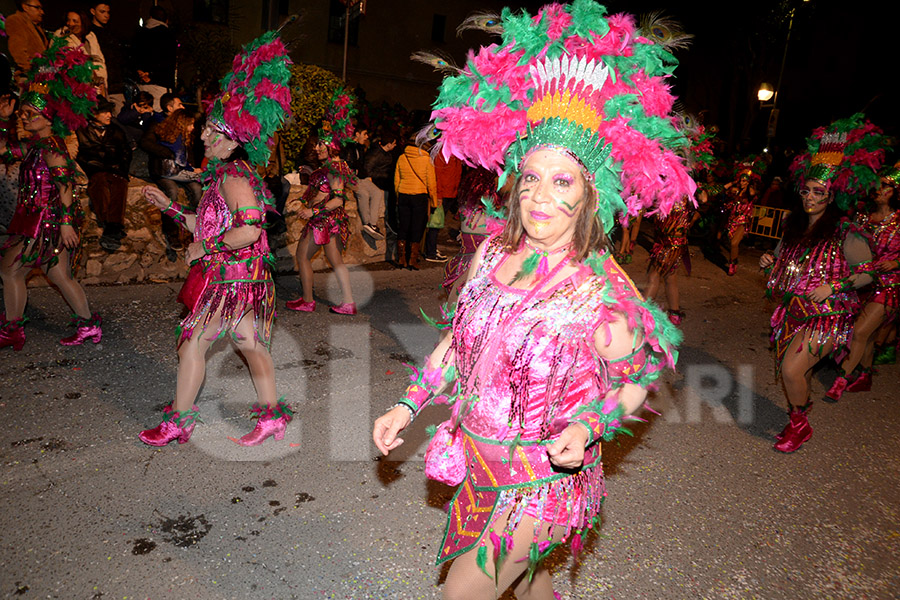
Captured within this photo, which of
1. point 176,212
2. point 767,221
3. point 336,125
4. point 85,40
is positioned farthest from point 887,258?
point 85,40

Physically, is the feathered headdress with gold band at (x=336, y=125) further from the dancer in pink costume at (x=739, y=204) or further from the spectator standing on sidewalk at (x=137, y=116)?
the dancer in pink costume at (x=739, y=204)

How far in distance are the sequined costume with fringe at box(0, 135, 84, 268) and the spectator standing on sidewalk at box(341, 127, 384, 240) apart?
5353 mm

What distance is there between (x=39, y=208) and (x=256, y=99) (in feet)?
8.46

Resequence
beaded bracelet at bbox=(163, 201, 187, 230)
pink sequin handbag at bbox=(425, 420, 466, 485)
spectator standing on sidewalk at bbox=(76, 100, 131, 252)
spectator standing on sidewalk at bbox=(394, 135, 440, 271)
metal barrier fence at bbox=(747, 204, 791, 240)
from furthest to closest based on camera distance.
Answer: metal barrier fence at bbox=(747, 204, 791, 240) → spectator standing on sidewalk at bbox=(394, 135, 440, 271) → spectator standing on sidewalk at bbox=(76, 100, 131, 252) → beaded bracelet at bbox=(163, 201, 187, 230) → pink sequin handbag at bbox=(425, 420, 466, 485)

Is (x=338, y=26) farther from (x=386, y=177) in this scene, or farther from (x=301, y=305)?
(x=301, y=305)

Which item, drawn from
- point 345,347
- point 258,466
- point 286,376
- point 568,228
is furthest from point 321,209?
point 568,228

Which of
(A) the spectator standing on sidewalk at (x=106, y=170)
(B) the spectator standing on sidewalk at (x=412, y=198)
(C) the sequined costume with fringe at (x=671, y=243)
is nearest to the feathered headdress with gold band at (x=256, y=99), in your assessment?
(A) the spectator standing on sidewalk at (x=106, y=170)

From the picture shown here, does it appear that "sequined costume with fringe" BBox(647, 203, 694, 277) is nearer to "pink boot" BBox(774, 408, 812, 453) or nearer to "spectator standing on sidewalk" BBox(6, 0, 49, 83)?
"pink boot" BBox(774, 408, 812, 453)

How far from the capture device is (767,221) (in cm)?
1527

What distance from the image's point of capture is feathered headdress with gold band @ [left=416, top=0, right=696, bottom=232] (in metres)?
2.09

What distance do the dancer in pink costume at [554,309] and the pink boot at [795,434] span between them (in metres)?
3.31

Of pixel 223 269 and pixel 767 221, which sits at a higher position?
pixel 767 221

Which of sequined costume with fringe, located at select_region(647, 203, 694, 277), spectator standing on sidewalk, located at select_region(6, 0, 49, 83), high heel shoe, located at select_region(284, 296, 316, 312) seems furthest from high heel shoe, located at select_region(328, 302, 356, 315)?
spectator standing on sidewalk, located at select_region(6, 0, 49, 83)

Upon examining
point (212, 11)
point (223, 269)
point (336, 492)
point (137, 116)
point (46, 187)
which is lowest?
point (336, 492)
